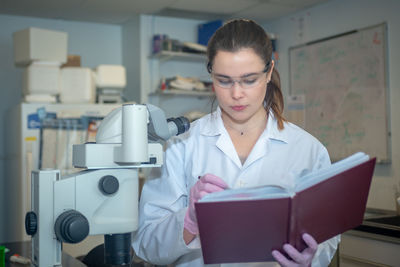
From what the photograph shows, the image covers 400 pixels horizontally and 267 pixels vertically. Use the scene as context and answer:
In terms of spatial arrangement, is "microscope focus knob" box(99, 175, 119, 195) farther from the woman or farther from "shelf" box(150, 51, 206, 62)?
"shelf" box(150, 51, 206, 62)

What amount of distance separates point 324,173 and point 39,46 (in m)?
2.67

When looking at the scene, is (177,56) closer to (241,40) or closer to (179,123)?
(241,40)

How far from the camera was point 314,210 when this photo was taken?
37.4 inches

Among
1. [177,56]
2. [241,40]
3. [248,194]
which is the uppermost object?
[177,56]

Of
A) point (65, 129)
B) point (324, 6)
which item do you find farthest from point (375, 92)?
point (65, 129)

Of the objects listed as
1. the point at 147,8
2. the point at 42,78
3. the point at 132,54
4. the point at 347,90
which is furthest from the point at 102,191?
the point at 132,54

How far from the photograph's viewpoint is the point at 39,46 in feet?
10.3

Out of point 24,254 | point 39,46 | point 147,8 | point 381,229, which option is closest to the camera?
point 24,254

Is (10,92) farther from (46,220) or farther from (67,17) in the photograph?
(46,220)

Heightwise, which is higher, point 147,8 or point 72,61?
point 147,8

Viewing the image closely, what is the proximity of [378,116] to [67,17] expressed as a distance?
2.82 m

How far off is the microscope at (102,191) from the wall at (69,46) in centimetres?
338

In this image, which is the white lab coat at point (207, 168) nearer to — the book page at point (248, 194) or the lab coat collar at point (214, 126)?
the lab coat collar at point (214, 126)

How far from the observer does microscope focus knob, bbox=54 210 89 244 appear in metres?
0.89
